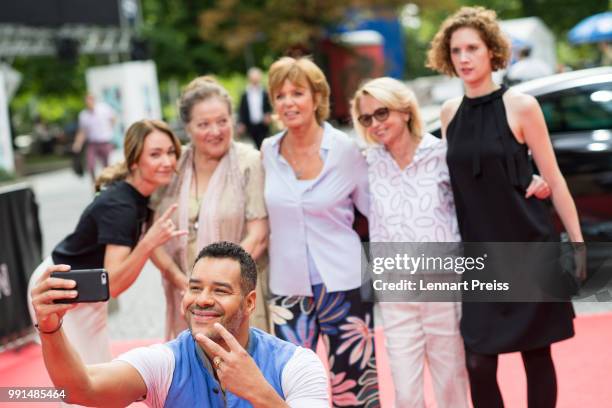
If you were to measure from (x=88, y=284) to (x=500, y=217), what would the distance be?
65.8 inches

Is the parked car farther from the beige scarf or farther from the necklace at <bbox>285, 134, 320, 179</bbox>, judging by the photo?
the beige scarf

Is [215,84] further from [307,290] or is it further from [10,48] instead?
[10,48]

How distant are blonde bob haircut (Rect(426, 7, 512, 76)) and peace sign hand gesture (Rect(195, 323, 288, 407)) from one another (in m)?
1.74

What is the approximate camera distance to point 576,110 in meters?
5.45

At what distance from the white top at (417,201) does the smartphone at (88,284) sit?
1.45 m

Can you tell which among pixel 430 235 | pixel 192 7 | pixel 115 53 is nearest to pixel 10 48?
pixel 115 53

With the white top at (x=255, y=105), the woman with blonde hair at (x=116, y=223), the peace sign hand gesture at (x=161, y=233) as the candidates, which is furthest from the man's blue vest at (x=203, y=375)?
the white top at (x=255, y=105)

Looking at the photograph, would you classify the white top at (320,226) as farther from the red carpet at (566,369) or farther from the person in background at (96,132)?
the person in background at (96,132)

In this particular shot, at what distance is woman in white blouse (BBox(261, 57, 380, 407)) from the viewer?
11.2ft

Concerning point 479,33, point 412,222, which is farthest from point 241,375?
point 479,33

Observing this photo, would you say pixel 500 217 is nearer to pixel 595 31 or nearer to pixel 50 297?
pixel 50 297

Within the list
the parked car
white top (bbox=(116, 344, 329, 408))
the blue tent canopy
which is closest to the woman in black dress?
white top (bbox=(116, 344, 329, 408))

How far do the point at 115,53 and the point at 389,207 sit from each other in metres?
21.1

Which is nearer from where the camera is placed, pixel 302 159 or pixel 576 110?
pixel 302 159
